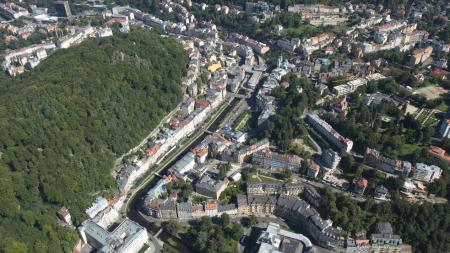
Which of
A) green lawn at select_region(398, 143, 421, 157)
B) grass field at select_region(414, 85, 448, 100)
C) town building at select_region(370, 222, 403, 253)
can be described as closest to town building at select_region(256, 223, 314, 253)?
town building at select_region(370, 222, 403, 253)

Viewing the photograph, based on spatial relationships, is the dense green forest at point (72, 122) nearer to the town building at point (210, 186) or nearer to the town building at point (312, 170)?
the town building at point (210, 186)

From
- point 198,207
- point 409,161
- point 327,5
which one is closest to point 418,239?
point 409,161

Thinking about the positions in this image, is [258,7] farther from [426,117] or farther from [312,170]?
[312,170]

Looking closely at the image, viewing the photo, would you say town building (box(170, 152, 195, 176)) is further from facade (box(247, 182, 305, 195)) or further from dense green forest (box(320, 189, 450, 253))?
dense green forest (box(320, 189, 450, 253))

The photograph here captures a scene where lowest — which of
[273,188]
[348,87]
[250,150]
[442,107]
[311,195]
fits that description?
[311,195]

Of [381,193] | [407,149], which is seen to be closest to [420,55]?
[407,149]

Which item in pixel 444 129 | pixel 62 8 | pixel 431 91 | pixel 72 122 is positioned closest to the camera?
pixel 72 122

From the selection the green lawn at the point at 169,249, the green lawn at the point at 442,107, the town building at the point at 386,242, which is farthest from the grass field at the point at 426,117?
the green lawn at the point at 169,249
